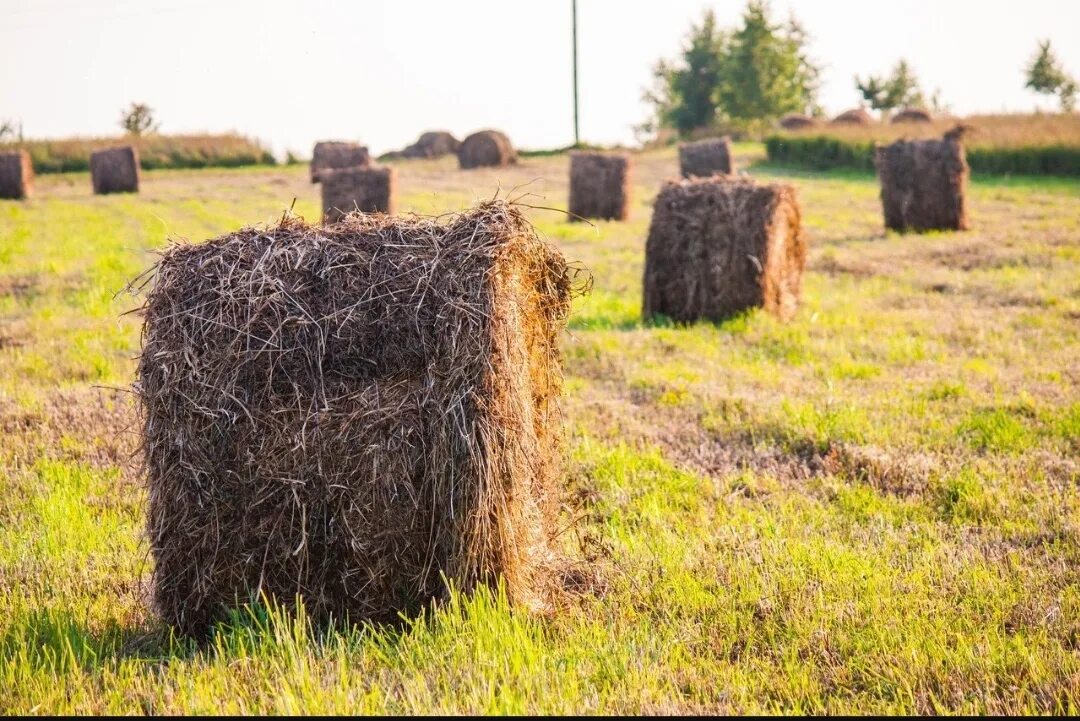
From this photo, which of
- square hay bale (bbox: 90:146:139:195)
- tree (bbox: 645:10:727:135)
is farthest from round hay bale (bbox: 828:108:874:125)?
square hay bale (bbox: 90:146:139:195)

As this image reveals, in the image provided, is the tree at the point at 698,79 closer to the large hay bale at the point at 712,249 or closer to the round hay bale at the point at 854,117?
Answer: the round hay bale at the point at 854,117

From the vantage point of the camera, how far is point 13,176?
93.6 feet

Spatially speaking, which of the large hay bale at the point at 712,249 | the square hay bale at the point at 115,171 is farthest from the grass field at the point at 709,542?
the square hay bale at the point at 115,171

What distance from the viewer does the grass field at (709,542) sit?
338cm

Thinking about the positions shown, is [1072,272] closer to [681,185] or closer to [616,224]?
[681,185]

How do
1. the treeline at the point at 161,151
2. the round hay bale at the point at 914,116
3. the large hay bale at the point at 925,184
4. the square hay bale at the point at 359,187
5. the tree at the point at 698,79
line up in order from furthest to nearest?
1. the tree at the point at 698,79
2. the round hay bale at the point at 914,116
3. the treeline at the point at 161,151
4. the square hay bale at the point at 359,187
5. the large hay bale at the point at 925,184

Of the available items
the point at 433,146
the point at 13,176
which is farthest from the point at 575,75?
the point at 13,176

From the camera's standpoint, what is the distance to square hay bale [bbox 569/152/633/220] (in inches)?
874

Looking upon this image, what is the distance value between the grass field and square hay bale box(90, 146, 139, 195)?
2164cm

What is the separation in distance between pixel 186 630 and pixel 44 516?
154 cm

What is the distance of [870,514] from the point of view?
5234 mm

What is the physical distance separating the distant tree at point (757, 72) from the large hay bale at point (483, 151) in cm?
2144

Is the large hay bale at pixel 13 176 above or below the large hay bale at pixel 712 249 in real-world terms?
above

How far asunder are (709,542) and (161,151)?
4450 cm
